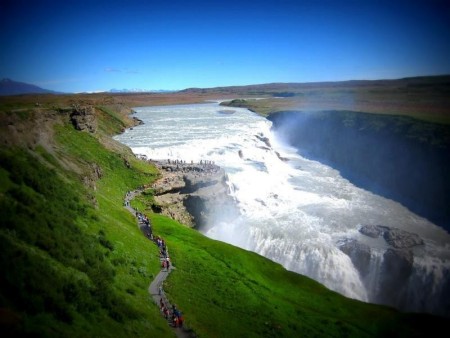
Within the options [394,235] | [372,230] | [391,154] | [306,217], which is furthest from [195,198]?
[391,154]

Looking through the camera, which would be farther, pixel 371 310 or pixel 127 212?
pixel 127 212

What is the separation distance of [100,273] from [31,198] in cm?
631

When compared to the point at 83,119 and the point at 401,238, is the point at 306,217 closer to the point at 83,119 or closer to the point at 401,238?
the point at 401,238

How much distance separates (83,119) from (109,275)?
1381 inches

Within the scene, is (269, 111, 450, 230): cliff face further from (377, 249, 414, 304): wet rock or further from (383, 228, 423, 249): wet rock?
(377, 249, 414, 304): wet rock

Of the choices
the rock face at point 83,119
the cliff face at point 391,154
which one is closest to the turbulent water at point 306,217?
the cliff face at point 391,154

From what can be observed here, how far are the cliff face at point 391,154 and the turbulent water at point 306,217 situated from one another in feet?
15.4

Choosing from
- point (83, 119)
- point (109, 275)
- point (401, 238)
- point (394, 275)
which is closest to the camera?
point (109, 275)

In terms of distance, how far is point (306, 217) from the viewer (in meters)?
49.2

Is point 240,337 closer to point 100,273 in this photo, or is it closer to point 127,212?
point 100,273

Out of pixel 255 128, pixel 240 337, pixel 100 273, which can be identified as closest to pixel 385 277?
pixel 240 337

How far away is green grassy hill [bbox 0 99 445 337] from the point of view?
13852 millimetres

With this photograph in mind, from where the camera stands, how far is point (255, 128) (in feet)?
338

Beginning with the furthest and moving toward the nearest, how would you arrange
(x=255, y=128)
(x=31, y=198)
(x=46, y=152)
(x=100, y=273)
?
(x=255, y=128)
(x=46, y=152)
(x=31, y=198)
(x=100, y=273)
